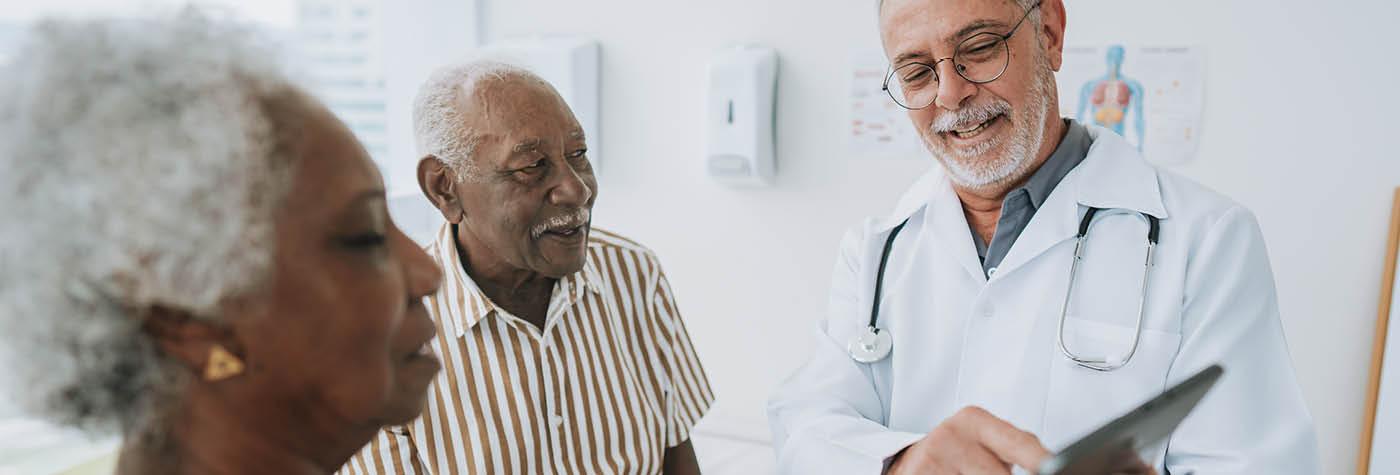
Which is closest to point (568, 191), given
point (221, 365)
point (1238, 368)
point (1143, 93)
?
point (221, 365)

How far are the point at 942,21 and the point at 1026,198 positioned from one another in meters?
0.31

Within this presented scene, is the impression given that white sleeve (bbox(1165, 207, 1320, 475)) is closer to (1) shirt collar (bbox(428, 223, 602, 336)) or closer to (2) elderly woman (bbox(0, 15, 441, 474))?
(1) shirt collar (bbox(428, 223, 602, 336))

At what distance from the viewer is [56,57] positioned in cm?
50

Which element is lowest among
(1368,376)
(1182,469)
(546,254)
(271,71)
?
(1368,376)

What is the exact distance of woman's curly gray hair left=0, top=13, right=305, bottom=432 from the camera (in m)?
0.49

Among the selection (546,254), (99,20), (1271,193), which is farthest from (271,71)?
(1271,193)

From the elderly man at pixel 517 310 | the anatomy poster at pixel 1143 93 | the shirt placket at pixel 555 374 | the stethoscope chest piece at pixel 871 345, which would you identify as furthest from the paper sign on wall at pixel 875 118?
the shirt placket at pixel 555 374

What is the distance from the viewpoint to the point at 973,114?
1325 millimetres

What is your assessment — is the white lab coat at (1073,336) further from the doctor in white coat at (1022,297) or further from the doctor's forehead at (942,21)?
the doctor's forehead at (942,21)

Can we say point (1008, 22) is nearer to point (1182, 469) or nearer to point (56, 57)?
point (1182, 469)

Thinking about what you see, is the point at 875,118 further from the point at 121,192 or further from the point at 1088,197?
Result: the point at 121,192

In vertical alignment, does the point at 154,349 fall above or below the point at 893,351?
above

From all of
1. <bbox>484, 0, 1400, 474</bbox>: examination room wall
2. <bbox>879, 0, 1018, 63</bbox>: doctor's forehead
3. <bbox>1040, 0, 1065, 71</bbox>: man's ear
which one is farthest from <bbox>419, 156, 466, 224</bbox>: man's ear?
<bbox>484, 0, 1400, 474</bbox>: examination room wall

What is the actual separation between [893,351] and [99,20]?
1150 millimetres
